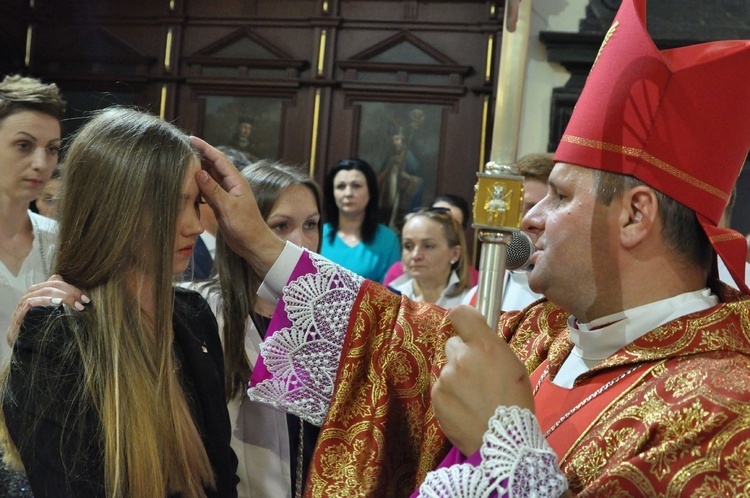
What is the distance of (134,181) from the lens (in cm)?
211

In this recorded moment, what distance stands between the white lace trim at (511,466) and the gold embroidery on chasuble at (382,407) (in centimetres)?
43

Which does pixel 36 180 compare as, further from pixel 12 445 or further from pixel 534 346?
pixel 534 346

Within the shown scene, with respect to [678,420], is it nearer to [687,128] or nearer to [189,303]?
[687,128]

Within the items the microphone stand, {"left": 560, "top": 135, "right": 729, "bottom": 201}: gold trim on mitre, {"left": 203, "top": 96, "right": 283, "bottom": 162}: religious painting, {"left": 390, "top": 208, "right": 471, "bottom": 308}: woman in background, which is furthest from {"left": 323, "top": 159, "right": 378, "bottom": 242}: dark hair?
the microphone stand

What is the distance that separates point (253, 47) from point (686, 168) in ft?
22.9

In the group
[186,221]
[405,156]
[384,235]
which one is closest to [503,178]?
[186,221]

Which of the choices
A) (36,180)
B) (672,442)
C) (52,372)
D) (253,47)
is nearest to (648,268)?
(672,442)

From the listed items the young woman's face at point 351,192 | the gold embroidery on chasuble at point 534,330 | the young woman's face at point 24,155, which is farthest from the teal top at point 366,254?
the gold embroidery on chasuble at point 534,330

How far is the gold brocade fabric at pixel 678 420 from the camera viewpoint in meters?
1.53

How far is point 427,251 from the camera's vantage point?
511 cm

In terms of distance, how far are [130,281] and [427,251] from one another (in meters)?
3.12

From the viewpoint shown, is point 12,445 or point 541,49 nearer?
point 12,445

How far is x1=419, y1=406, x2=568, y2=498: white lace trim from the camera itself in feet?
4.99

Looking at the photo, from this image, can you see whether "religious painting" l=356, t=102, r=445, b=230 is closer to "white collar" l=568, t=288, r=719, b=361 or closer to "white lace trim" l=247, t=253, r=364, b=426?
"white lace trim" l=247, t=253, r=364, b=426
